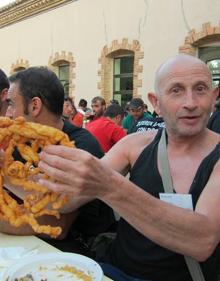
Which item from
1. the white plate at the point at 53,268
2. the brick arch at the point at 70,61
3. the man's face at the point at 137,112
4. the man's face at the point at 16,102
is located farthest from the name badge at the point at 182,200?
the brick arch at the point at 70,61

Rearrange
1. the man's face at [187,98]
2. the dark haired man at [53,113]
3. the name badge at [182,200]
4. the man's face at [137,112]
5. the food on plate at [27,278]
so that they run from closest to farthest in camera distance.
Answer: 1. the food on plate at [27,278]
2. the name badge at [182,200]
3. the man's face at [187,98]
4. the dark haired man at [53,113]
5. the man's face at [137,112]

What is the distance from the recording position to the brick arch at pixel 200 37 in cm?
751

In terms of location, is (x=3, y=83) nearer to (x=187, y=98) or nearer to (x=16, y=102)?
(x=16, y=102)

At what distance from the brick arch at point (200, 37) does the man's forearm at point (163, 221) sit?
6717 millimetres

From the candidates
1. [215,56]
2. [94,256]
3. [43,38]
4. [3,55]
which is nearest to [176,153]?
[94,256]

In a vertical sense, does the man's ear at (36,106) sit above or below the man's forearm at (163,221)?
above

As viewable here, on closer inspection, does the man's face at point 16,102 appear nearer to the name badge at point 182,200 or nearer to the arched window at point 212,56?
the name badge at point 182,200

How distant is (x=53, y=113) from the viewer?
2195 mm

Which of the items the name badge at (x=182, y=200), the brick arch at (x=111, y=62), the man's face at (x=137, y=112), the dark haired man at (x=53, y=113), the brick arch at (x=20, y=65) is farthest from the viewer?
the brick arch at (x=20, y=65)

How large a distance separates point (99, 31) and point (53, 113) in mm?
8495

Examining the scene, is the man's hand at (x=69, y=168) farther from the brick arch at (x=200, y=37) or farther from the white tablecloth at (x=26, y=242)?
the brick arch at (x=200, y=37)

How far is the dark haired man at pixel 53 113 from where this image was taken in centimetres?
209

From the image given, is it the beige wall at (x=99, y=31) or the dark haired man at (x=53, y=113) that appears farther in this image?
the beige wall at (x=99, y=31)

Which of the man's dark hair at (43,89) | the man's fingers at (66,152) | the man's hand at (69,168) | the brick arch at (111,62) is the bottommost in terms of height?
the man's hand at (69,168)
